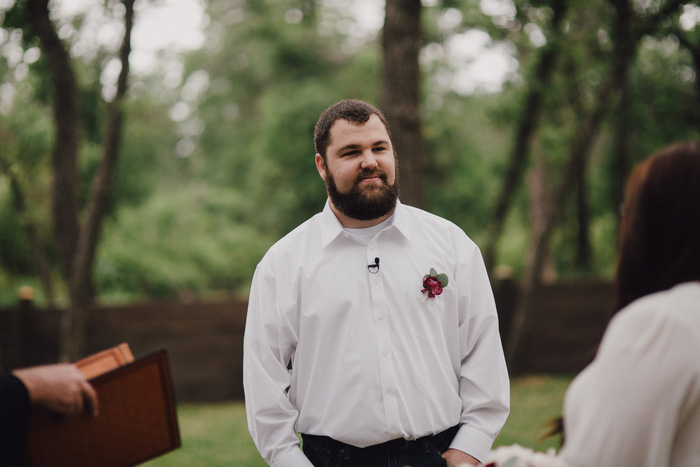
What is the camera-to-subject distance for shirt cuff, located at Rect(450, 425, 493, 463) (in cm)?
259

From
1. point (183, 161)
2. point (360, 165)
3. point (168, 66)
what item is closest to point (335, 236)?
point (360, 165)

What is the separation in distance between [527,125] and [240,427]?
19.9ft

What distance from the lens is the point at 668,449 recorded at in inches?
54.7

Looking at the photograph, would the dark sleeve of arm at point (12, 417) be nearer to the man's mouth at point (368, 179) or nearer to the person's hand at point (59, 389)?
the person's hand at point (59, 389)

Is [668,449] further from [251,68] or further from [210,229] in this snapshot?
[251,68]

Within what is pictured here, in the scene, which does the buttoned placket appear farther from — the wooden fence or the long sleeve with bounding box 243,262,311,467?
the wooden fence

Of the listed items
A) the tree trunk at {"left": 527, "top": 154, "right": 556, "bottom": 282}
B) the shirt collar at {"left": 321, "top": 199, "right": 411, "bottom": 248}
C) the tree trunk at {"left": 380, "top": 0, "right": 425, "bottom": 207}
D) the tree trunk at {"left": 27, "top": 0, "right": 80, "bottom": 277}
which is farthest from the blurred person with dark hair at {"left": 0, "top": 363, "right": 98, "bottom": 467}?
the tree trunk at {"left": 527, "top": 154, "right": 556, "bottom": 282}

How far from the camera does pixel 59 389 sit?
71.2 inches

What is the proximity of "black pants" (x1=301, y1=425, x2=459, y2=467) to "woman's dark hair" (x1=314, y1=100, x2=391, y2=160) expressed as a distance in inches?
49.7

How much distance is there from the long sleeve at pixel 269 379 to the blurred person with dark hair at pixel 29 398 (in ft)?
2.93

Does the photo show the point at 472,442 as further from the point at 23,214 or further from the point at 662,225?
the point at 23,214

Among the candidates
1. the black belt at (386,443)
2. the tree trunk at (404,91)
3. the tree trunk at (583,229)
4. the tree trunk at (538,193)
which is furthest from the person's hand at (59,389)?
the tree trunk at (538,193)

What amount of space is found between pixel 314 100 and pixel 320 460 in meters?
14.3

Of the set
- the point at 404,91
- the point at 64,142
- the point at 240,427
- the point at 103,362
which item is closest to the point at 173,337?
the point at 240,427
